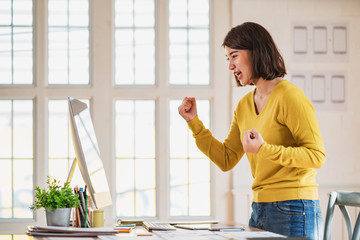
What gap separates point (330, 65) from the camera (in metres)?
4.90

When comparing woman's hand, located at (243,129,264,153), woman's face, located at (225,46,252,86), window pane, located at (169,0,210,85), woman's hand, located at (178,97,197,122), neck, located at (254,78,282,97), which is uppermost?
window pane, located at (169,0,210,85)

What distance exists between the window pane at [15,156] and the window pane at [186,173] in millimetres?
1229

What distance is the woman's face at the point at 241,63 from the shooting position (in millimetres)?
2166

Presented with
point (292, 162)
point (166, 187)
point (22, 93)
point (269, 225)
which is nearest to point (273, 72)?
point (292, 162)

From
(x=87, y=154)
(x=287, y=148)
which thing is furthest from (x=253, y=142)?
(x=87, y=154)

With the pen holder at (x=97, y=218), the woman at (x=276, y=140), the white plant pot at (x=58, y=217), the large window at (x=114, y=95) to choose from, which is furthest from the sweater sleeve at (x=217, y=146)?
the large window at (x=114, y=95)

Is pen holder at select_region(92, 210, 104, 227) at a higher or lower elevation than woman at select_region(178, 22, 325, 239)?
lower

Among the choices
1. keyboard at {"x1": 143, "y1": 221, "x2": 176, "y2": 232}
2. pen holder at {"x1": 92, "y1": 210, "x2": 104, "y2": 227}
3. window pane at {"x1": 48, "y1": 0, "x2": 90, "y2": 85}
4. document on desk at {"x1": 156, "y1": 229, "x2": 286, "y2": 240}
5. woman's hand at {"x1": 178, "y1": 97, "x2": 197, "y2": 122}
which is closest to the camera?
document on desk at {"x1": 156, "y1": 229, "x2": 286, "y2": 240}

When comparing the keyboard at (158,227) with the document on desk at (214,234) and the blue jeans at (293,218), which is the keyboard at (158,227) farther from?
the blue jeans at (293,218)

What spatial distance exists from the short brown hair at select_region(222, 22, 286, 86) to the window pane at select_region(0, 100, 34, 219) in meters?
3.00

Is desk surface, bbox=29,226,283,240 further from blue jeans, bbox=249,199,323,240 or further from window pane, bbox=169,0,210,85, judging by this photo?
window pane, bbox=169,0,210,85

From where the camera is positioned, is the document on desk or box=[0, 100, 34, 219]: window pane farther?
box=[0, 100, 34, 219]: window pane

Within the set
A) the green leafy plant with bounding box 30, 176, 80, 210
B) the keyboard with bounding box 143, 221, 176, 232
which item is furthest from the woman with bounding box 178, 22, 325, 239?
the green leafy plant with bounding box 30, 176, 80, 210

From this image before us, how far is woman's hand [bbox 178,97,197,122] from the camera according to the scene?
7.78ft
